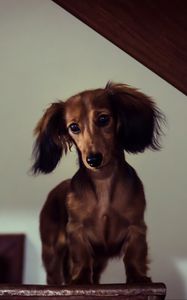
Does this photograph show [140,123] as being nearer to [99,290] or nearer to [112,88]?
[112,88]

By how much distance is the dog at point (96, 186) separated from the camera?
1.47m

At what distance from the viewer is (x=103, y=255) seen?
147 centimetres

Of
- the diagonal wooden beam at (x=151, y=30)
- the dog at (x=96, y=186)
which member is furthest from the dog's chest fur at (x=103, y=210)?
Answer: the diagonal wooden beam at (x=151, y=30)

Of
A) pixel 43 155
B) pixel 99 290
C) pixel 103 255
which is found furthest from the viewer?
pixel 43 155

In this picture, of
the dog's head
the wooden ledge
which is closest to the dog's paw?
the wooden ledge

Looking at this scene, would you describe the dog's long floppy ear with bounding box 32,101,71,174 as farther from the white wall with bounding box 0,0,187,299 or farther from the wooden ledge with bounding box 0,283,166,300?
the wooden ledge with bounding box 0,283,166,300

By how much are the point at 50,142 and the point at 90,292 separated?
0.49 metres

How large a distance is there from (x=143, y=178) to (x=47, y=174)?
0.88ft

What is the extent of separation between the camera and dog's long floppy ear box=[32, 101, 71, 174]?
5.11ft

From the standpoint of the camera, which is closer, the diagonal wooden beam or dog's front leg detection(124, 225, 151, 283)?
dog's front leg detection(124, 225, 151, 283)

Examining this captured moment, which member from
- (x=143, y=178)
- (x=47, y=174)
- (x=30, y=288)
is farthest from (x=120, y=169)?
(x=30, y=288)

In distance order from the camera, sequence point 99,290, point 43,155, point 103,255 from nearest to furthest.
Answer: point 99,290 < point 103,255 < point 43,155

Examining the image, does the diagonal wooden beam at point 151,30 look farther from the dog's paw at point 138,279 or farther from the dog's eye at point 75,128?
the dog's paw at point 138,279

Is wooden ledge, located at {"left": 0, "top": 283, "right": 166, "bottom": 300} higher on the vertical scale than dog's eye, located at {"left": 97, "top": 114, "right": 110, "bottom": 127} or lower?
lower
